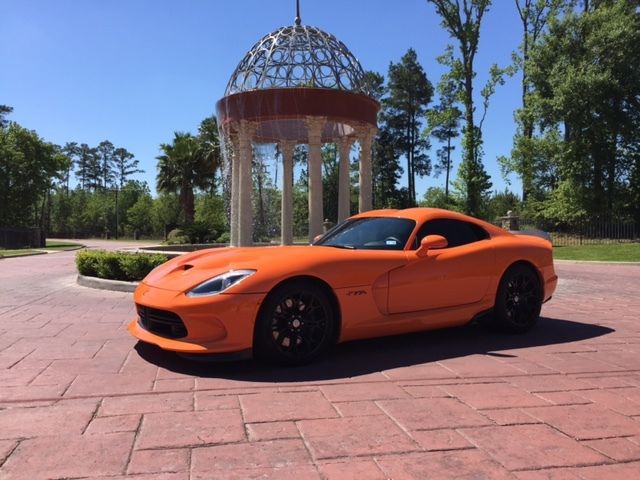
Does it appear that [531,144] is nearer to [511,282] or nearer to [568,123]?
[568,123]

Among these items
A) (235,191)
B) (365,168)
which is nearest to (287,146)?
(235,191)

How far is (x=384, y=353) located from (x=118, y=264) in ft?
22.8

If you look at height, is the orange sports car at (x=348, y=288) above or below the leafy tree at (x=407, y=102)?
below

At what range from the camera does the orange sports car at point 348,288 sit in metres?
4.25

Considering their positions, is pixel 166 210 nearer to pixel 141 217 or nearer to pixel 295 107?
pixel 141 217

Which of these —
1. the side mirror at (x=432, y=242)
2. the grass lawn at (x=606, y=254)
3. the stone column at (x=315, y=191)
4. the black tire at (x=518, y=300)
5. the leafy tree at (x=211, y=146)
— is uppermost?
the leafy tree at (x=211, y=146)

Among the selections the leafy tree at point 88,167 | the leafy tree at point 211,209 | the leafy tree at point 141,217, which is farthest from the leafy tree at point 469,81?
the leafy tree at point 88,167

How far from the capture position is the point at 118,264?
1041 centimetres

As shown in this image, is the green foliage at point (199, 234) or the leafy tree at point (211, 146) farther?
the leafy tree at point (211, 146)

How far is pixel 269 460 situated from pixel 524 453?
1331 millimetres

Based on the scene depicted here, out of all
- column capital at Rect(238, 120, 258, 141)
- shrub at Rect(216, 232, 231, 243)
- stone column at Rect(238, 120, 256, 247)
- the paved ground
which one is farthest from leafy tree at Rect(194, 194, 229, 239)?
the paved ground

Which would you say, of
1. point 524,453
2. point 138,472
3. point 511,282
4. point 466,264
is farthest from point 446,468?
point 511,282

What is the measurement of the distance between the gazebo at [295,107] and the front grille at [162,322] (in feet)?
42.6

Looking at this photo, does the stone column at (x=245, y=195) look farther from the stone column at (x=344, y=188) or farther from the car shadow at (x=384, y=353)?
the car shadow at (x=384, y=353)
